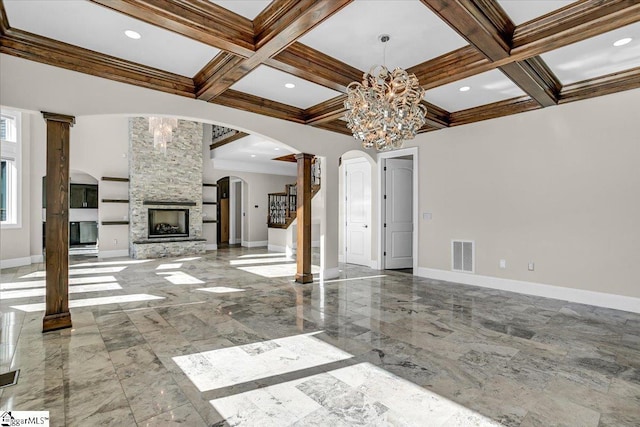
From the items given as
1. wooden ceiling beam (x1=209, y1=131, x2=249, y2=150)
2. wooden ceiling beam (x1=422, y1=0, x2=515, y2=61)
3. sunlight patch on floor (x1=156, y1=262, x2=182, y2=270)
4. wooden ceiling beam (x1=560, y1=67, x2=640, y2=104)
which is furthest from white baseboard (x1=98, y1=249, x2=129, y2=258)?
wooden ceiling beam (x1=560, y1=67, x2=640, y2=104)

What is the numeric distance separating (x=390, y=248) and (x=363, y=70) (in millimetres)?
4438

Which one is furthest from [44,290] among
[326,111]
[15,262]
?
[326,111]

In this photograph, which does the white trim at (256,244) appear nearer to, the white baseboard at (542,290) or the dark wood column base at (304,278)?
the dark wood column base at (304,278)

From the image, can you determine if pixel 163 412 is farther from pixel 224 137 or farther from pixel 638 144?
pixel 224 137

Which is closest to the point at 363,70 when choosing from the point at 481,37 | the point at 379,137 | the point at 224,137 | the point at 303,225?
the point at 379,137

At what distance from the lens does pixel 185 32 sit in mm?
2939

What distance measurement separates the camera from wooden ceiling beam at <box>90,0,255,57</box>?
2.63m

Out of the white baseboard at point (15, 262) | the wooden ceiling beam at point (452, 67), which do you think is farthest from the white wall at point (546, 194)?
the white baseboard at point (15, 262)

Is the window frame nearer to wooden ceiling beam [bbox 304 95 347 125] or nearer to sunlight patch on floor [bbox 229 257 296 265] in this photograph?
sunlight patch on floor [bbox 229 257 296 265]

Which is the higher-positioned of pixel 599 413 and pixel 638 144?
pixel 638 144

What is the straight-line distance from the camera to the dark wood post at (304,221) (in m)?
→ 5.95

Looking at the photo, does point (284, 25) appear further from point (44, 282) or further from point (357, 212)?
point (44, 282)

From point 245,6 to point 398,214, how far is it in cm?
563

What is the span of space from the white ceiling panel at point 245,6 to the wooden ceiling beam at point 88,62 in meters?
1.65
